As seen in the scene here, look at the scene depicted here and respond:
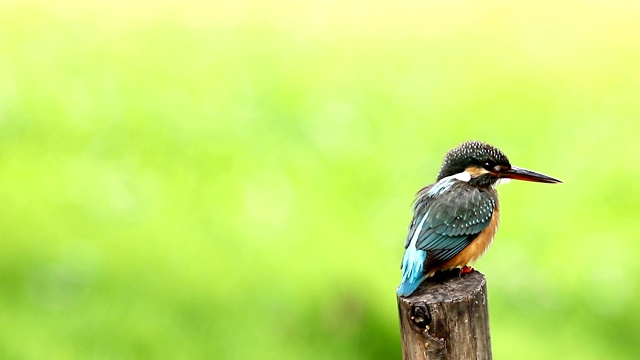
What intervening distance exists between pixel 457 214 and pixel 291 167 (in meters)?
2.78

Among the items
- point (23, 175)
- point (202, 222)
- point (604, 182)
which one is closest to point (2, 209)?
point (23, 175)

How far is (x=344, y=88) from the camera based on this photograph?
23.1ft

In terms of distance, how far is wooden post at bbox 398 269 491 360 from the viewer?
3131mm

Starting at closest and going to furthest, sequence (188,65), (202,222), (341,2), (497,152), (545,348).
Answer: (497,152) < (545,348) < (202,222) < (188,65) < (341,2)

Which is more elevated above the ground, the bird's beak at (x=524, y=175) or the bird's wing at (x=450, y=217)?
the bird's beak at (x=524, y=175)

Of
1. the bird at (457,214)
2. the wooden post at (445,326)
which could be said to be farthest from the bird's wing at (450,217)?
the wooden post at (445,326)

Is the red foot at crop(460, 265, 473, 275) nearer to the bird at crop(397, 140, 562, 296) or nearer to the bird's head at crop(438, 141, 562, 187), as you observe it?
the bird at crop(397, 140, 562, 296)

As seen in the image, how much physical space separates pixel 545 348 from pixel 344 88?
235 cm

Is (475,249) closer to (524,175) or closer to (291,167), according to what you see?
(524,175)

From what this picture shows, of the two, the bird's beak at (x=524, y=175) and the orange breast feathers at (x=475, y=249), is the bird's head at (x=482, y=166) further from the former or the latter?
the orange breast feathers at (x=475, y=249)

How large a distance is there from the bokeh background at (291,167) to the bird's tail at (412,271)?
7.15ft

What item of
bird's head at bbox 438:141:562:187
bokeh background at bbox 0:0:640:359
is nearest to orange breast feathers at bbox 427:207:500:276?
bird's head at bbox 438:141:562:187

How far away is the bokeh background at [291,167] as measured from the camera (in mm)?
5660

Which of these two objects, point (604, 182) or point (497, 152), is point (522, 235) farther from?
point (497, 152)
